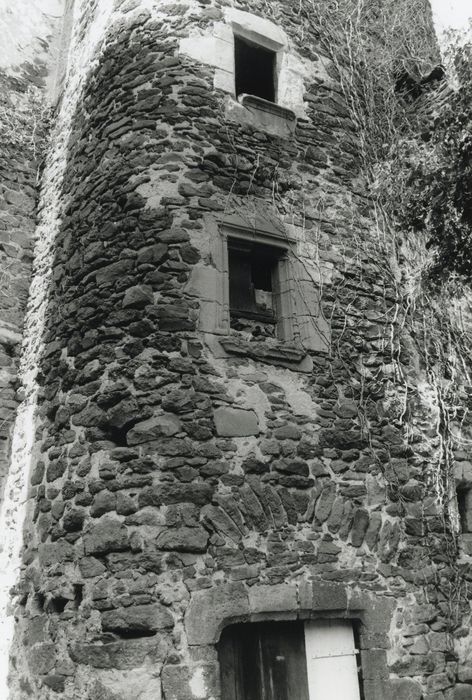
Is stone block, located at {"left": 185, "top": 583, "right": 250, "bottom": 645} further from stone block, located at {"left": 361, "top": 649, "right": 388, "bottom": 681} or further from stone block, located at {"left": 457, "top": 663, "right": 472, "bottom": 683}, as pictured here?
stone block, located at {"left": 457, "top": 663, "right": 472, "bottom": 683}

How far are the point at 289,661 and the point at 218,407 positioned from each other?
→ 1.88 metres

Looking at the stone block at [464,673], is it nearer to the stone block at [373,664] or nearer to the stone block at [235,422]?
the stone block at [373,664]

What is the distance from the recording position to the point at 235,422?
192 inches

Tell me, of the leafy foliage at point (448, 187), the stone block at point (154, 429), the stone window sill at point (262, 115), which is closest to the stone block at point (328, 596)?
the stone block at point (154, 429)

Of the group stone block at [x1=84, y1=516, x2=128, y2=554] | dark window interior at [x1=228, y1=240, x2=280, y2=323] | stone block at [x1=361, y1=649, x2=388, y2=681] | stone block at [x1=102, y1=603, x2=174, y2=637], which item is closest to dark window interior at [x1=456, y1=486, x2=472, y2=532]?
stone block at [x1=361, y1=649, x2=388, y2=681]

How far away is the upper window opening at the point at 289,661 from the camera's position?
446 centimetres

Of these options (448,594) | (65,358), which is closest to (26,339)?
(65,358)

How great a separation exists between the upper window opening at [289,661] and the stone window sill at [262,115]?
4340mm

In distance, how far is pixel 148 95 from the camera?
19.2ft

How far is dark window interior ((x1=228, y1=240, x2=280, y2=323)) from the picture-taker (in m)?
5.50

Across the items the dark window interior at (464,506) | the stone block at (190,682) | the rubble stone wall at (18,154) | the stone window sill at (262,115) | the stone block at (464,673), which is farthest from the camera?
the rubble stone wall at (18,154)

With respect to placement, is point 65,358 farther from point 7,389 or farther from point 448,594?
point 448,594

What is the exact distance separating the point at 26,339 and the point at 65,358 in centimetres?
117

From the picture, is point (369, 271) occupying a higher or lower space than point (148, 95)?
lower
